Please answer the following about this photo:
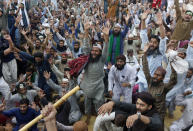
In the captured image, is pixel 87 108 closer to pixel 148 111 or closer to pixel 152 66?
pixel 152 66

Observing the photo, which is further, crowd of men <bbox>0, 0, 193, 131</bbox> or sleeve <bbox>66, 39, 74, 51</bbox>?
sleeve <bbox>66, 39, 74, 51</bbox>

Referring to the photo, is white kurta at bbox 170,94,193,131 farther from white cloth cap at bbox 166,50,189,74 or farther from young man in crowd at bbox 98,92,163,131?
young man in crowd at bbox 98,92,163,131

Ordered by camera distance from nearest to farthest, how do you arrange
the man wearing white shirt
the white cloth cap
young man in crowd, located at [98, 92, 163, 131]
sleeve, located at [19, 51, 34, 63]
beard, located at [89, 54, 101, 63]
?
young man in crowd, located at [98, 92, 163, 131] → the white cloth cap → the man wearing white shirt → beard, located at [89, 54, 101, 63] → sleeve, located at [19, 51, 34, 63]

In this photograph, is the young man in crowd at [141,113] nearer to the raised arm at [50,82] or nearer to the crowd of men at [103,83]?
the crowd of men at [103,83]

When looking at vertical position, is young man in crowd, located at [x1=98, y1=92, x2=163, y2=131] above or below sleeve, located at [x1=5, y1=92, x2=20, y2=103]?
above

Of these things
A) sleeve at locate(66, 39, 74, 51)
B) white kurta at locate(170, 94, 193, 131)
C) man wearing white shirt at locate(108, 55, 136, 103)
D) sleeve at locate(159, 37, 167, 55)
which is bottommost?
white kurta at locate(170, 94, 193, 131)

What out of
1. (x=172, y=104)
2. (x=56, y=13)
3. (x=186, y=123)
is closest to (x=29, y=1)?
(x=56, y=13)

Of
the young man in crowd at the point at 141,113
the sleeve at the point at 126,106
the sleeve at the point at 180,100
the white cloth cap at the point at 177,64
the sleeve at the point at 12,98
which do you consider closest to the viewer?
the young man in crowd at the point at 141,113

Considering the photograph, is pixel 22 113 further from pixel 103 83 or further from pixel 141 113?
pixel 141 113

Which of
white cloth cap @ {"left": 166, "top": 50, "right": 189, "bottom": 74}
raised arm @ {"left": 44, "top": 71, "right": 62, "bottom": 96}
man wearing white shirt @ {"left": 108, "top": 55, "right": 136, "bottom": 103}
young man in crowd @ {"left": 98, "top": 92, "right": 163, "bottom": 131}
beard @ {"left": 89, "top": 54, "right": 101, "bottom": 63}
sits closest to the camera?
young man in crowd @ {"left": 98, "top": 92, "right": 163, "bottom": 131}

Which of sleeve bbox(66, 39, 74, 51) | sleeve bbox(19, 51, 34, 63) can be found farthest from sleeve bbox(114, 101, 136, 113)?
sleeve bbox(66, 39, 74, 51)

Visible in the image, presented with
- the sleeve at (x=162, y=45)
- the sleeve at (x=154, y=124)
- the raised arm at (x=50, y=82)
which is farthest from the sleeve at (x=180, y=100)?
the raised arm at (x=50, y=82)

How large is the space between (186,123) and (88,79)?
1701 millimetres

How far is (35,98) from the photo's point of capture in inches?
159
